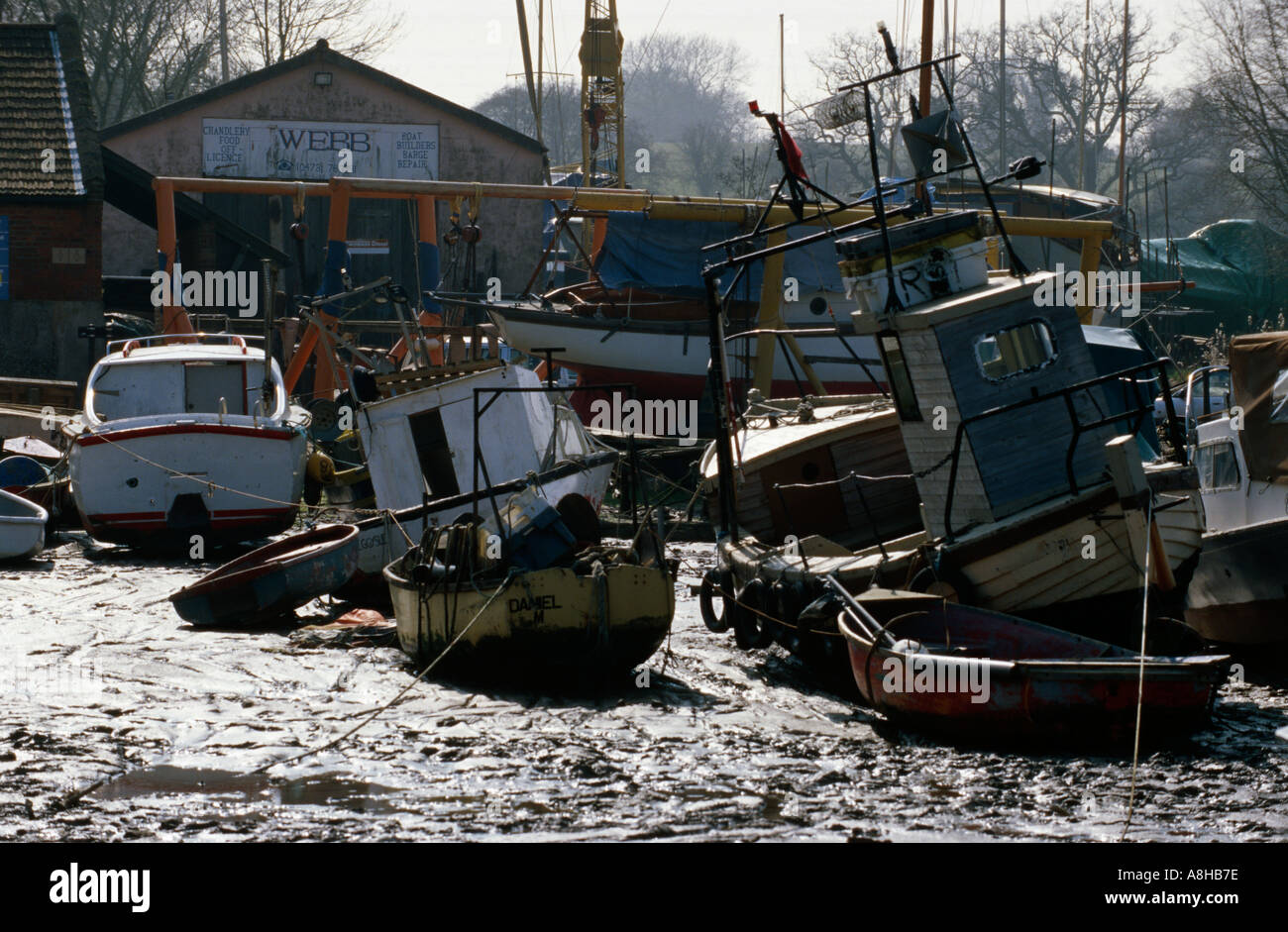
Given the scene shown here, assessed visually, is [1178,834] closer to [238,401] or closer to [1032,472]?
[1032,472]

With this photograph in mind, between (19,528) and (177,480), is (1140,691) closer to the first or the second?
(177,480)

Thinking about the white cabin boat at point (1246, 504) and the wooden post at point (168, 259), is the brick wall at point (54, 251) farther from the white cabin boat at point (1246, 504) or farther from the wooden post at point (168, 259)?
the white cabin boat at point (1246, 504)

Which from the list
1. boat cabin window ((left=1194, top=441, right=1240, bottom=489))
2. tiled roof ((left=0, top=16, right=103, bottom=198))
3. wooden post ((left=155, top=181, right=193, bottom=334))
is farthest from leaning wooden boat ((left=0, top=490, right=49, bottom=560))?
boat cabin window ((left=1194, top=441, right=1240, bottom=489))

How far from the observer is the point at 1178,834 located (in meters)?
8.55

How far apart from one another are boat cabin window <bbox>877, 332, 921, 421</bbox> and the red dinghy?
239cm

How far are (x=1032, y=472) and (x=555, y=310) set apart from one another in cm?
1490

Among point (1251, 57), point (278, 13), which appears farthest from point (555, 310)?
point (278, 13)

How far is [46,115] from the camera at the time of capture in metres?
28.7

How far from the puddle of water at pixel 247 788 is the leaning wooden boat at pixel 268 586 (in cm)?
502

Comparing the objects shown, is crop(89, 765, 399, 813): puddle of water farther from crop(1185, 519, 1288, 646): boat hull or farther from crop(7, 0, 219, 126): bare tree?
crop(7, 0, 219, 126): bare tree

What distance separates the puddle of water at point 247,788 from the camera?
30.0ft

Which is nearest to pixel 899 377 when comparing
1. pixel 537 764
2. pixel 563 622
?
pixel 563 622

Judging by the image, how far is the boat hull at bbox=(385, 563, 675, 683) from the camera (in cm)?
1205

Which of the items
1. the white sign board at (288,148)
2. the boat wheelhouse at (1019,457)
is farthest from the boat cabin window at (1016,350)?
the white sign board at (288,148)
